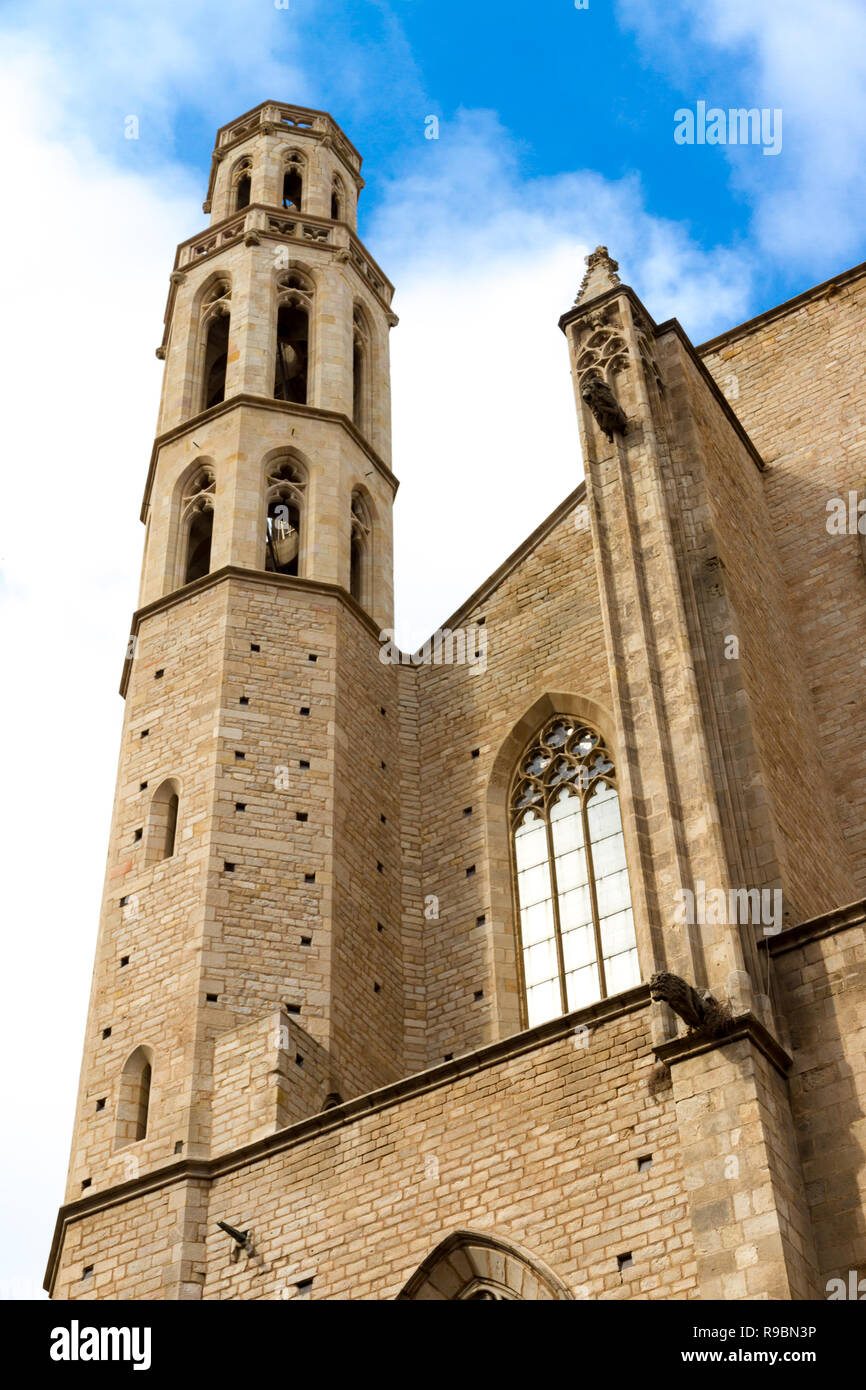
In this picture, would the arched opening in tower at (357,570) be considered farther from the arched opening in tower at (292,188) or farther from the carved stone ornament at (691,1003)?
the carved stone ornament at (691,1003)

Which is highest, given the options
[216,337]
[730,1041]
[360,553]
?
[216,337]

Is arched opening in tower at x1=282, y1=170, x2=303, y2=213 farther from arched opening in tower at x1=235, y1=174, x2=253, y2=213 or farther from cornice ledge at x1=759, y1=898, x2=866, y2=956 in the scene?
cornice ledge at x1=759, y1=898, x2=866, y2=956

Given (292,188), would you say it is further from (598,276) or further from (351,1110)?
(351,1110)

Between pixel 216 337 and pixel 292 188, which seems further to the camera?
pixel 292 188

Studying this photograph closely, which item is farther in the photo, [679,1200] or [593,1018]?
[593,1018]

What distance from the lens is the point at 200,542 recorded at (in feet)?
72.2

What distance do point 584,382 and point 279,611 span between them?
4.48 m

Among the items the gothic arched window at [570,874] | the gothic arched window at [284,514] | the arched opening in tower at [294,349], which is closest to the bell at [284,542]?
the gothic arched window at [284,514]

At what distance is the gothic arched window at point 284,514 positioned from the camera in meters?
21.6

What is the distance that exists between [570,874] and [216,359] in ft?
32.3

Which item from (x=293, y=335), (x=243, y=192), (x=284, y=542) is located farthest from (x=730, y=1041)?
(x=243, y=192)

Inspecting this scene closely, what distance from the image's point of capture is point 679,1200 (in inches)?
477
